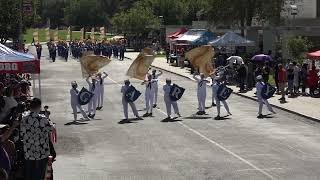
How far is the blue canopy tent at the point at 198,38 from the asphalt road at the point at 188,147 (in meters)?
20.5

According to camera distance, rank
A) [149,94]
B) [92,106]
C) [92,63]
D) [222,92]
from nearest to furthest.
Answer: [222,92] < [92,106] < [149,94] < [92,63]

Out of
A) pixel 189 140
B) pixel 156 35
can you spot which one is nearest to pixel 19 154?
pixel 189 140

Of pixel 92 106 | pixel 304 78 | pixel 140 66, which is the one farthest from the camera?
pixel 304 78

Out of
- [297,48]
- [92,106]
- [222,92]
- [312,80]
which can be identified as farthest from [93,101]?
[297,48]

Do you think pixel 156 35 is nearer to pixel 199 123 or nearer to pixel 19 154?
pixel 199 123

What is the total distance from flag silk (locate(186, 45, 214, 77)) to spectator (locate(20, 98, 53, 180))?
1814cm

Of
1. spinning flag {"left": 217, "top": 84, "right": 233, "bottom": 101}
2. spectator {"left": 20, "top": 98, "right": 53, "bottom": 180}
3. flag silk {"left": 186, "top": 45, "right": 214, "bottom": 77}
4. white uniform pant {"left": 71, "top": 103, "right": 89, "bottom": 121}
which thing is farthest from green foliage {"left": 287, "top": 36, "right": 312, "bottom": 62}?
spectator {"left": 20, "top": 98, "right": 53, "bottom": 180}

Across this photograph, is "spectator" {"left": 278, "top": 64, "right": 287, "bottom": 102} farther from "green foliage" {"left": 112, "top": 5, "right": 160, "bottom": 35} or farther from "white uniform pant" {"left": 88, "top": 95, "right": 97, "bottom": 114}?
"green foliage" {"left": 112, "top": 5, "right": 160, "bottom": 35}

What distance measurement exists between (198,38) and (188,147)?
3079 centimetres

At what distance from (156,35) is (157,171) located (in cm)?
7535

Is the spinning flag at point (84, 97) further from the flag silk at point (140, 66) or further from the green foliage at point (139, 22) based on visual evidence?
the green foliage at point (139, 22)

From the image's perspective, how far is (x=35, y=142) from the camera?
10.7 meters

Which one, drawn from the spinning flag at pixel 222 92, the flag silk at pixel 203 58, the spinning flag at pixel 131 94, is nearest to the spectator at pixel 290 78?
the flag silk at pixel 203 58

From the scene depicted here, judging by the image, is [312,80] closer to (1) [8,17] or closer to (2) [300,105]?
(2) [300,105]
